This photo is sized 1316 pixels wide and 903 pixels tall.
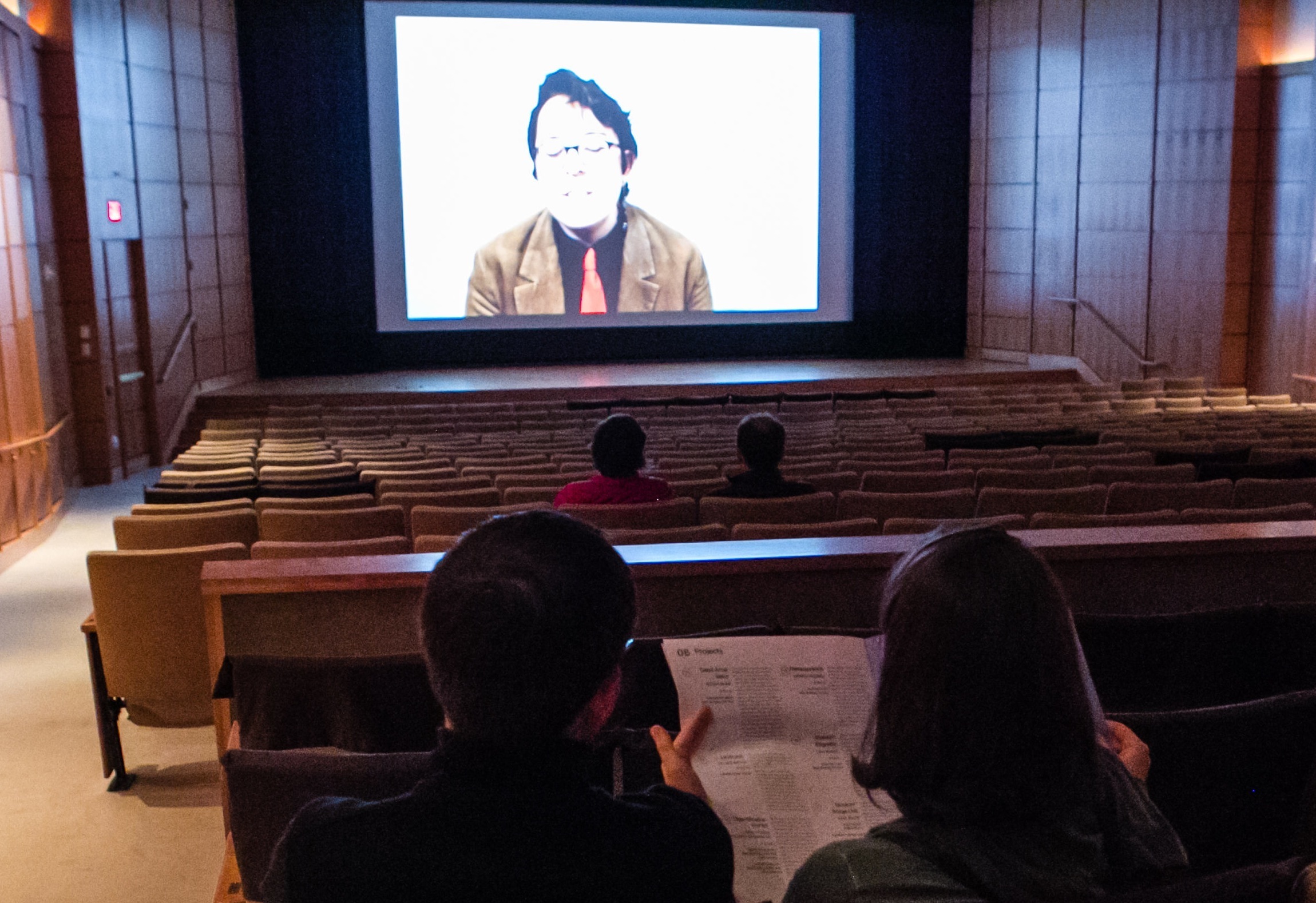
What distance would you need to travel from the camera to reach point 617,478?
5.05 meters

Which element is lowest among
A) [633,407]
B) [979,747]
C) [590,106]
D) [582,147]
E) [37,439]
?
[633,407]

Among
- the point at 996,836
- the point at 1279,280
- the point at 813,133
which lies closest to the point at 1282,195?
the point at 1279,280

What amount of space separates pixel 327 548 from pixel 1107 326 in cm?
1155

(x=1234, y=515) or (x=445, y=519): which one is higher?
(x=1234, y=515)

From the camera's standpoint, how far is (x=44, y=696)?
5.12m

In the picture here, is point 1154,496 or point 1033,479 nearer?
point 1154,496

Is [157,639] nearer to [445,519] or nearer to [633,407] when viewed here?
[445,519]

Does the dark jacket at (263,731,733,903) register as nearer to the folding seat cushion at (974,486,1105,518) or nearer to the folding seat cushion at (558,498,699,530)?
the folding seat cushion at (558,498,699,530)

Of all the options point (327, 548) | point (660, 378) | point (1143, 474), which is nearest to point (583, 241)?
point (660, 378)

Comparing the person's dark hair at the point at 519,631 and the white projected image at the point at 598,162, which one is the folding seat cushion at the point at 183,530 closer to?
the person's dark hair at the point at 519,631

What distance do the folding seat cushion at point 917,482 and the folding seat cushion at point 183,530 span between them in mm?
2614

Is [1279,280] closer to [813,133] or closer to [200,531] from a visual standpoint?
[813,133]

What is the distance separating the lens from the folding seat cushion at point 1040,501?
474cm

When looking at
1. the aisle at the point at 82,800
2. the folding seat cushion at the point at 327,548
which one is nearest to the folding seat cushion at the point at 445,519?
the folding seat cushion at the point at 327,548
